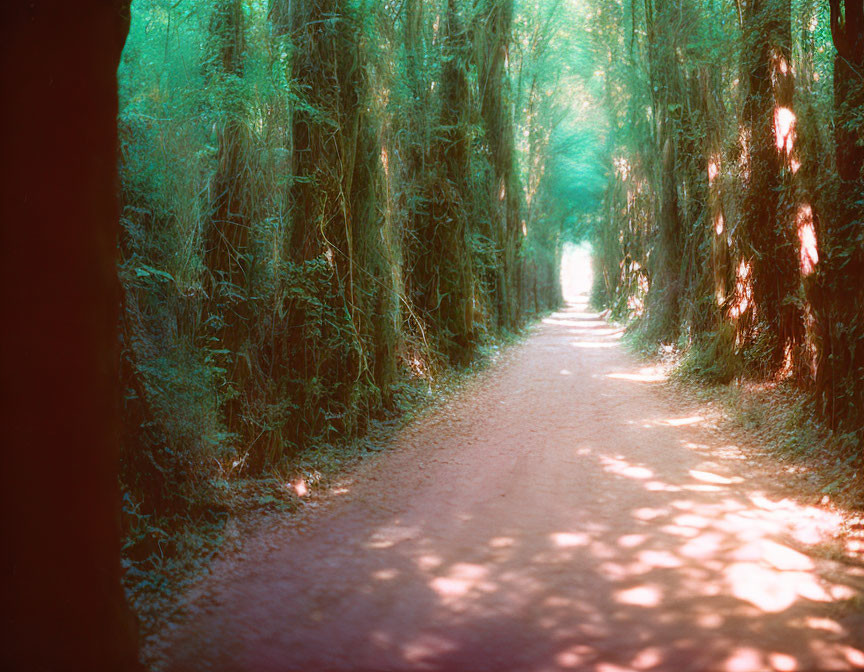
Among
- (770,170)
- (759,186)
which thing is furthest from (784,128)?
(759,186)

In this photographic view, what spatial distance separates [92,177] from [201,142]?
10.3 feet

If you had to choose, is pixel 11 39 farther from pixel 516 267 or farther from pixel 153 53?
pixel 516 267

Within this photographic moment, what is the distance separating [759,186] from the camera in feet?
30.3

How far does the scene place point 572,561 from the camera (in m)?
4.55

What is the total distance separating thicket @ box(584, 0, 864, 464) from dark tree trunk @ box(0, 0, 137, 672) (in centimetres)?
592

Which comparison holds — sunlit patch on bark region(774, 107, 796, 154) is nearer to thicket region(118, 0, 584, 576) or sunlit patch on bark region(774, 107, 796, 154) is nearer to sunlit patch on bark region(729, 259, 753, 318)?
sunlit patch on bark region(729, 259, 753, 318)

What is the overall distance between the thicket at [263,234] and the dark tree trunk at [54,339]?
52.3 inches

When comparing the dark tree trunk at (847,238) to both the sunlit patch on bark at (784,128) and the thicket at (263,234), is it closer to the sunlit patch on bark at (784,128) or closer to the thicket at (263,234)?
the sunlit patch on bark at (784,128)

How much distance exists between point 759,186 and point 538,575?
23.6 feet

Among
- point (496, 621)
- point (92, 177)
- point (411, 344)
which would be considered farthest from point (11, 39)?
point (411, 344)

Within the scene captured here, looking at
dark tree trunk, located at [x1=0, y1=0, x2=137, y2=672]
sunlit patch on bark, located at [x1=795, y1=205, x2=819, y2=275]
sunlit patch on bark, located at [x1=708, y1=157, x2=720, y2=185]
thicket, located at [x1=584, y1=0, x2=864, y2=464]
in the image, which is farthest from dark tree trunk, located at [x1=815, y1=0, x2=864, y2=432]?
dark tree trunk, located at [x1=0, y1=0, x2=137, y2=672]

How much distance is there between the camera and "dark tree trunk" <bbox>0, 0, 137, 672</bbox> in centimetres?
293

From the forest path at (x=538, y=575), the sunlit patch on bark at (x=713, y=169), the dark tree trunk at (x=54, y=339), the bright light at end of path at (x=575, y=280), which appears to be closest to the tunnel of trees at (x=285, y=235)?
the dark tree trunk at (x=54, y=339)

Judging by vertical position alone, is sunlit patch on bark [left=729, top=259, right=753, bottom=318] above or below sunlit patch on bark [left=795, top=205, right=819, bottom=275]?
below
